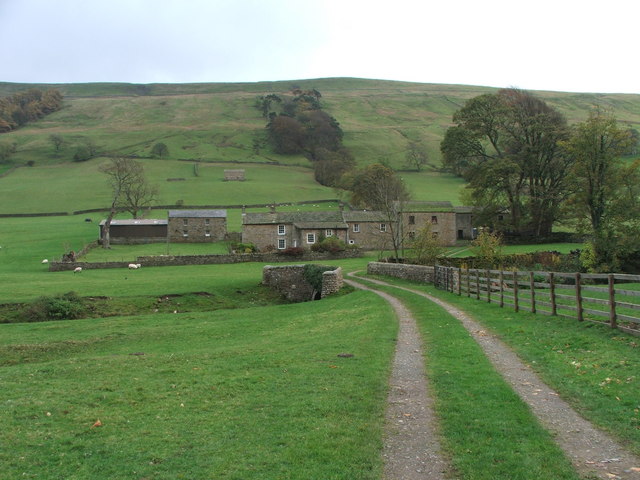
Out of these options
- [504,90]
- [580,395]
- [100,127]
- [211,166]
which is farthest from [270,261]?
[100,127]

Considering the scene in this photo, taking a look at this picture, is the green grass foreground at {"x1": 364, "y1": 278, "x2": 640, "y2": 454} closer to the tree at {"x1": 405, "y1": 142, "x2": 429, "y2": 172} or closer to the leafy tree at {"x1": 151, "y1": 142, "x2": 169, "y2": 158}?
the tree at {"x1": 405, "y1": 142, "x2": 429, "y2": 172}

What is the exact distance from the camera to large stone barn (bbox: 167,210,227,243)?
7394 cm

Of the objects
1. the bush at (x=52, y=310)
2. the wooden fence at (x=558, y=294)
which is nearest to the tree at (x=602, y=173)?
the wooden fence at (x=558, y=294)

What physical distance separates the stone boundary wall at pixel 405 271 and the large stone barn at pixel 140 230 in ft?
128

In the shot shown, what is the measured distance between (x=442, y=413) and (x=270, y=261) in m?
49.4

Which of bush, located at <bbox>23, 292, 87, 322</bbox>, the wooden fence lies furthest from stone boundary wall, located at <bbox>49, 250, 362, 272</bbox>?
the wooden fence

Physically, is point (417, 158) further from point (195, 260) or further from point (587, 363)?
point (587, 363)

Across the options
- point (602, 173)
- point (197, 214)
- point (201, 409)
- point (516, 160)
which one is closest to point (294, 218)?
point (197, 214)

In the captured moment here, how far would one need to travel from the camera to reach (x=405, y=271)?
130ft

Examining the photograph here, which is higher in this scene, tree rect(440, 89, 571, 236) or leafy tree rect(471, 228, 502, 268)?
tree rect(440, 89, 571, 236)

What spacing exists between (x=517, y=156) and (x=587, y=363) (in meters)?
59.9

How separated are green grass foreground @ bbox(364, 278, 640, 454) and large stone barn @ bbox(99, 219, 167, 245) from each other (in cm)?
6214

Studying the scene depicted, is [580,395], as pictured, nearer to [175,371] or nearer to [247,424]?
[247,424]

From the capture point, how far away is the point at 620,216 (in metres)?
42.6
